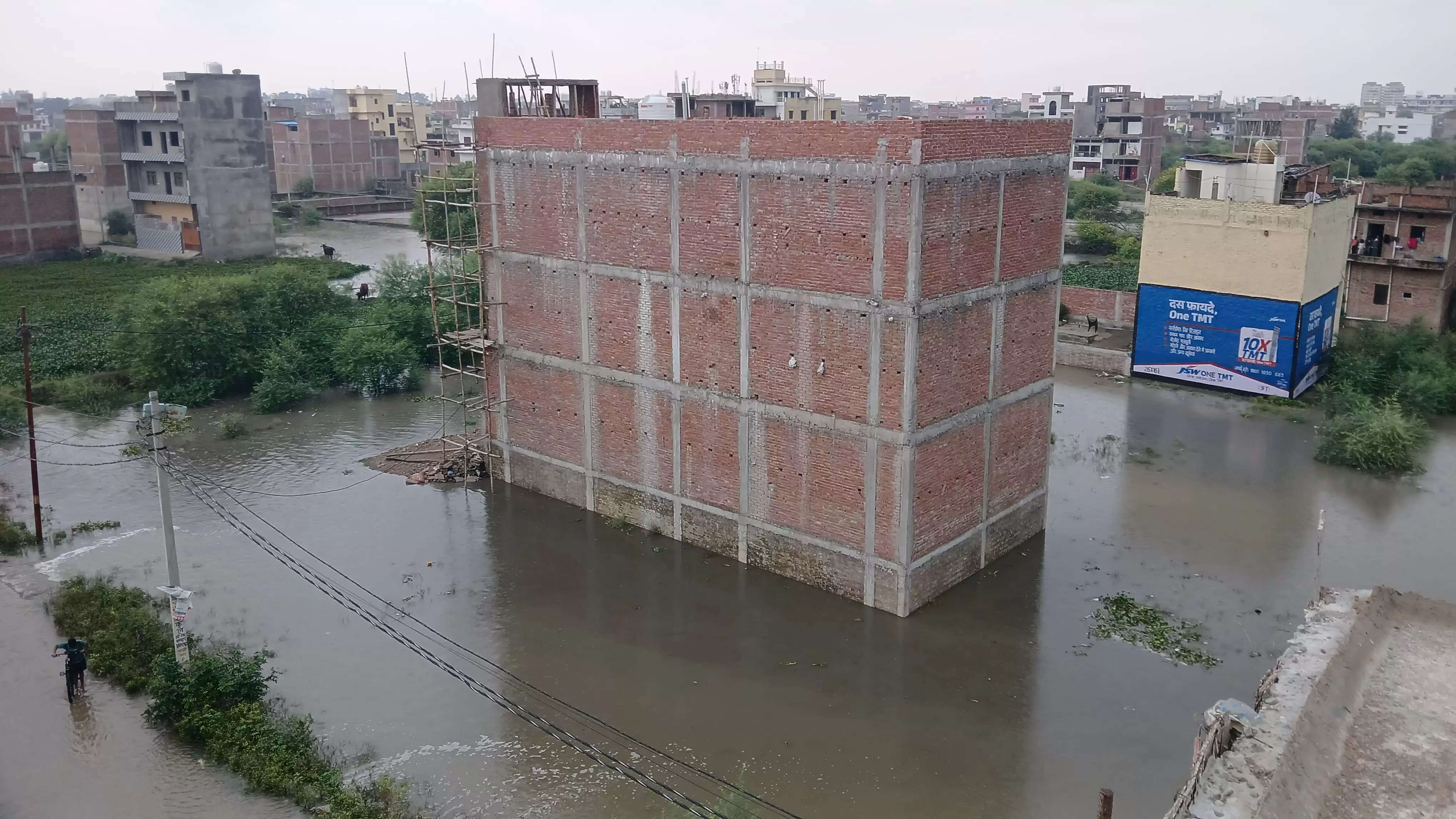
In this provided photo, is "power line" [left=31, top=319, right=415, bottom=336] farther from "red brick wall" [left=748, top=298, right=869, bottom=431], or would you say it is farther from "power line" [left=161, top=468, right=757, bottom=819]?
"red brick wall" [left=748, top=298, right=869, bottom=431]

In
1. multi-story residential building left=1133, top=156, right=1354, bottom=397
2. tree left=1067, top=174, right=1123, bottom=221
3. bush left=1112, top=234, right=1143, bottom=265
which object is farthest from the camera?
tree left=1067, top=174, right=1123, bottom=221

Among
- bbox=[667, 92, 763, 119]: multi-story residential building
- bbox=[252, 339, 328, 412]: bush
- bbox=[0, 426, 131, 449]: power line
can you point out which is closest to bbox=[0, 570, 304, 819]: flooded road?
bbox=[0, 426, 131, 449]: power line

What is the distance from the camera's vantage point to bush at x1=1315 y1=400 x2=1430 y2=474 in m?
23.9

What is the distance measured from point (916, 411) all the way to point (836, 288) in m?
2.40

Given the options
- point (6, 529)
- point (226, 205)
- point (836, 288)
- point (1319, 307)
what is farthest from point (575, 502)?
point (226, 205)

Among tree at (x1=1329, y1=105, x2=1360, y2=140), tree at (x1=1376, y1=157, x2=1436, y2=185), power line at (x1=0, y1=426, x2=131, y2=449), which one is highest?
tree at (x1=1329, y1=105, x2=1360, y2=140)

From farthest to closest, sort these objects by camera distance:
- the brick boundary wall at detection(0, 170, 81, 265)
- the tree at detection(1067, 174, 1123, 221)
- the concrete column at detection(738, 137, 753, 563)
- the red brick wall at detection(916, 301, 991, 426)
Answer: the tree at detection(1067, 174, 1123, 221)
the brick boundary wall at detection(0, 170, 81, 265)
the concrete column at detection(738, 137, 753, 563)
the red brick wall at detection(916, 301, 991, 426)

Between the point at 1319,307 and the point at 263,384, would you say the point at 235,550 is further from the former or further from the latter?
the point at 1319,307

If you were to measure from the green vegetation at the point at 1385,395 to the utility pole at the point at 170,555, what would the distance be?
23.6m

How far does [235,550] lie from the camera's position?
20.4m

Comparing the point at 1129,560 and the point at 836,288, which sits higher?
the point at 836,288

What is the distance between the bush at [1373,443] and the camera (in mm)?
23891

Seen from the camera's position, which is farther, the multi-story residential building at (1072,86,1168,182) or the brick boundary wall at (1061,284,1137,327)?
the multi-story residential building at (1072,86,1168,182)

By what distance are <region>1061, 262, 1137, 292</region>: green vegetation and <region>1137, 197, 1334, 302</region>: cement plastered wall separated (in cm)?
962
